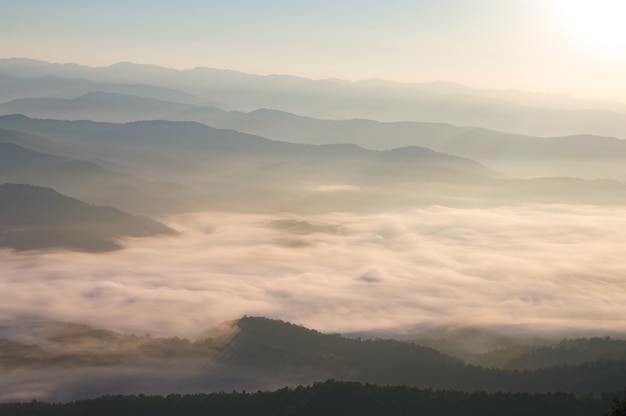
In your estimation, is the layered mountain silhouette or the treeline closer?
the treeline

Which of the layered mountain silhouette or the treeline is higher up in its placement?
the layered mountain silhouette

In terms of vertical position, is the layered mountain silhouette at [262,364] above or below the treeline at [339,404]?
above

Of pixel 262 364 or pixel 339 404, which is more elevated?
pixel 262 364

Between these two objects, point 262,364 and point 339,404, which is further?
point 262,364

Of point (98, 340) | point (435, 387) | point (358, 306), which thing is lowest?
point (435, 387)

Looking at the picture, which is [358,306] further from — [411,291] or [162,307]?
[162,307]

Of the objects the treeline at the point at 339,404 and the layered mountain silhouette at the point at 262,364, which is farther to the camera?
the layered mountain silhouette at the point at 262,364

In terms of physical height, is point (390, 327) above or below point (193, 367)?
above

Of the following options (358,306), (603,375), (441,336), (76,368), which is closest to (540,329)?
(441,336)
